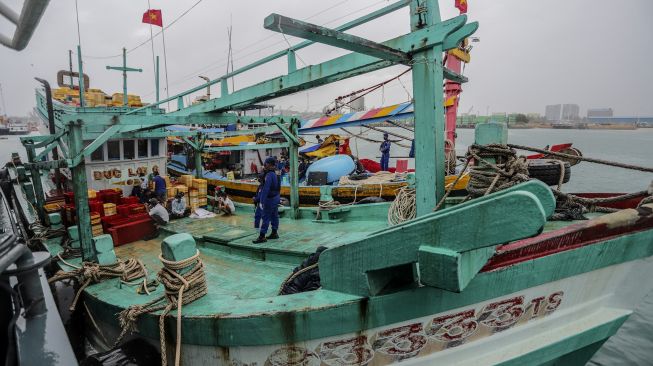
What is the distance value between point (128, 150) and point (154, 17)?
20.5 feet

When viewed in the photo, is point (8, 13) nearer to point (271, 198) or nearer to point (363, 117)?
point (271, 198)

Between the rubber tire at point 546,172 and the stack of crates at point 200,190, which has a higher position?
the rubber tire at point 546,172

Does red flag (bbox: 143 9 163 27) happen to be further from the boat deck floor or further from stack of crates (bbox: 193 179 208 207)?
the boat deck floor

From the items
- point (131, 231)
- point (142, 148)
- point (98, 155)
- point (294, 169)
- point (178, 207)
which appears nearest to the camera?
point (131, 231)

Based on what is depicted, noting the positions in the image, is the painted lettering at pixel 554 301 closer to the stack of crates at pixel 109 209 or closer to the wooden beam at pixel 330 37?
the wooden beam at pixel 330 37

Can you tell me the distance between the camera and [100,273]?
456 centimetres

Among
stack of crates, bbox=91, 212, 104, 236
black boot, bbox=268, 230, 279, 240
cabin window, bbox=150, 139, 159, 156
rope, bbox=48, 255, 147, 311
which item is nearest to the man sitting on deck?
stack of crates, bbox=91, 212, 104, 236

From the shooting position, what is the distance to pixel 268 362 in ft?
9.82

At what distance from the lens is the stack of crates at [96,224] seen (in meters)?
6.21

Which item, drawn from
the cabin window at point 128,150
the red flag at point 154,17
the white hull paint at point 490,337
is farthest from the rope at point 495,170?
the red flag at point 154,17

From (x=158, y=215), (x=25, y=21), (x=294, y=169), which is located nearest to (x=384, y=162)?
(x=294, y=169)

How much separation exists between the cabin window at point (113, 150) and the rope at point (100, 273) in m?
6.50

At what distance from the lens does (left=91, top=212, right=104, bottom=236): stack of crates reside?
6.21 m

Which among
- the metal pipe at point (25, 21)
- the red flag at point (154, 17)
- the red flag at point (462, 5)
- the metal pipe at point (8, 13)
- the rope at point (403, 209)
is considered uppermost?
the red flag at point (154, 17)
